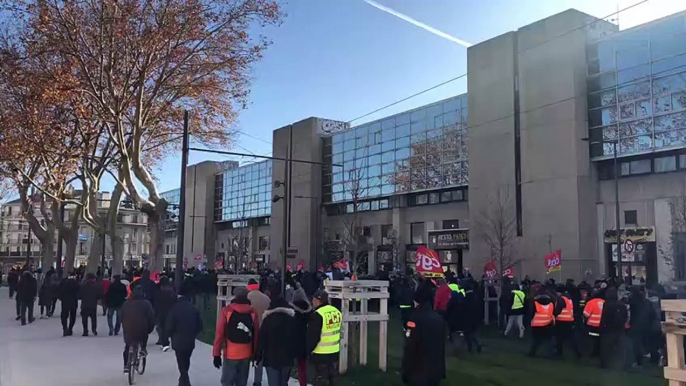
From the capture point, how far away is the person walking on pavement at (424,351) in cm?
736

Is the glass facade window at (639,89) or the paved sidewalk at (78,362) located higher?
the glass facade window at (639,89)

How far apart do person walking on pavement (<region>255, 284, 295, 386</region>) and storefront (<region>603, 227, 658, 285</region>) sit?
29.9 metres

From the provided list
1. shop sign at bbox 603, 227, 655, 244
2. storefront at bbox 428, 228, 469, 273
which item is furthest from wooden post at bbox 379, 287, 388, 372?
storefront at bbox 428, 228, 469, 273

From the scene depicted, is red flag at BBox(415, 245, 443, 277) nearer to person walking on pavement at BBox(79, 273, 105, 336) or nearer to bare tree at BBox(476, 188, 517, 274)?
person walking on pavement at BBox(79, 273, 105, 336)

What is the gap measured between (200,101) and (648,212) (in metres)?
24.7

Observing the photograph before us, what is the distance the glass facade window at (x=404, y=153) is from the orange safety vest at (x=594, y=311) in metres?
31.6

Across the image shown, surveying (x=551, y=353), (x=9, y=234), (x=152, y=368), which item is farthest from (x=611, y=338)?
(x=9, y=234)

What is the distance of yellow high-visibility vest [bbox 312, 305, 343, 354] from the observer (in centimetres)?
873

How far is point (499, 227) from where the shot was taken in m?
39.7

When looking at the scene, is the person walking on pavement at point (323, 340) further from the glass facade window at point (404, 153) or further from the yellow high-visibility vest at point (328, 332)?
the glass facade window at point (404, 153)

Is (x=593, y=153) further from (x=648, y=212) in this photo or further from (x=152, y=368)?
(x=152, y=368)

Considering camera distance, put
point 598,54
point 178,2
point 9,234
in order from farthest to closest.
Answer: point 9,234 < point 598,54 < point 178,2

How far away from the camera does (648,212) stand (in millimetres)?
35094

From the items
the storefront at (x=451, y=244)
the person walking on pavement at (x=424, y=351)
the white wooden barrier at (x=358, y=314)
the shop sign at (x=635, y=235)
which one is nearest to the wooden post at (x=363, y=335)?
the white wooden barrier at (x=358, y=314)
